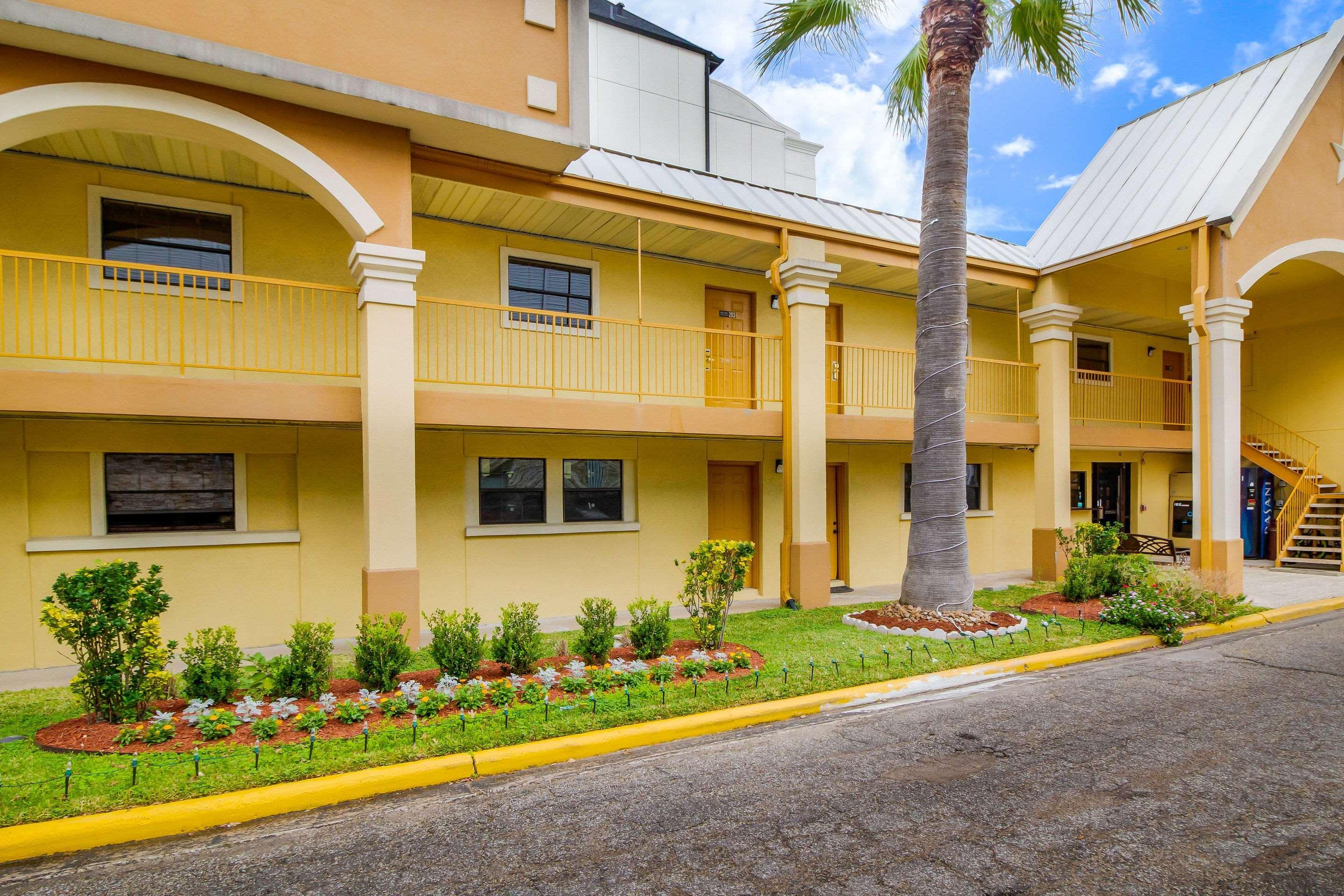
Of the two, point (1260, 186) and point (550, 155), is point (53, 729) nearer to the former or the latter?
point (550, 155)

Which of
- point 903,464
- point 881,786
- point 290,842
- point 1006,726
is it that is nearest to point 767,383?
point 903,464

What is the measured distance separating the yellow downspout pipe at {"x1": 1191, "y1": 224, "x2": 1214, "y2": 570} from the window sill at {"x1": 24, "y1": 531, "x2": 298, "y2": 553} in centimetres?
1439

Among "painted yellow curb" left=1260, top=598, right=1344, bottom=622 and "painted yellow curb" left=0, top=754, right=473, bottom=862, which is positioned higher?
"painted yellow curb" left=0, top=754, right=473, bottom=862

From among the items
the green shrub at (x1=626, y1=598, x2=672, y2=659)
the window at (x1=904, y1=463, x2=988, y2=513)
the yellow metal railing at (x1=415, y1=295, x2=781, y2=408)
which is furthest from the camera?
the window at (x1=904, y1=463, x2=988, y2=513)

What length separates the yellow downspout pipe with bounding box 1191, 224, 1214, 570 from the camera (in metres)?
12.0

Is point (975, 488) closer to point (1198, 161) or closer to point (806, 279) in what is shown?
point (806, 279)

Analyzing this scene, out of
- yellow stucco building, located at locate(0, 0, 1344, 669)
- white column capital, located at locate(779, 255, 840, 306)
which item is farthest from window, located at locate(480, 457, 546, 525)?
white column capital, located at locate(779, 255, 840, 306)

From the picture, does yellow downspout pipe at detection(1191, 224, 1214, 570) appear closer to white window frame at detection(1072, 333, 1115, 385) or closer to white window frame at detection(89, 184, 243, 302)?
white window frame at detection(1072, 333, 1115, 385)

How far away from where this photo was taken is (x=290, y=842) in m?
4.12

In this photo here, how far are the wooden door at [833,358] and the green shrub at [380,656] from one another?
29.8 ft

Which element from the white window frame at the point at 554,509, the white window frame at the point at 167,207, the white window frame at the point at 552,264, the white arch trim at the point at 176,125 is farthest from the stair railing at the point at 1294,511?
the white window frame at the point at 167,207

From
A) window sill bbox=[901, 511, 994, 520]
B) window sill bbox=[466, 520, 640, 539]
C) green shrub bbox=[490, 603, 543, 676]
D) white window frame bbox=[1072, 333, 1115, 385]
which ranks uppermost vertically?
white window frame bbox=[1072, 333, 1115, 385]

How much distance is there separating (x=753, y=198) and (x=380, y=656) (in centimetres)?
871

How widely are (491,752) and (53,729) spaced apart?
11.5ft
